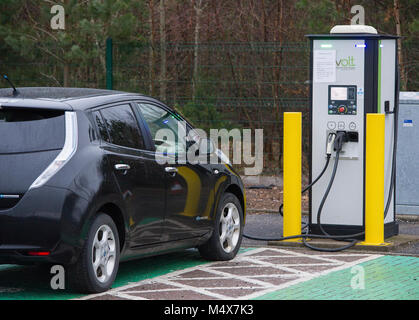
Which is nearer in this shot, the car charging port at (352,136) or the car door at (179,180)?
the car door at (179,180)

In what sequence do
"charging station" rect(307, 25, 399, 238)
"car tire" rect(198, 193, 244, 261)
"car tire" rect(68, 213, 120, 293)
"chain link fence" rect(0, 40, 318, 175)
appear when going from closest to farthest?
"car tire" rect(68, 213, 120, 293)
"car tire" rect(198, 193, 244, 261)
"charging station" rect(307, 25, 399, 238)
"chain link fence" rect(0, 40, 318, 175)

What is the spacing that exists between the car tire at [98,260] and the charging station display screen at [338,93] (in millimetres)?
3607

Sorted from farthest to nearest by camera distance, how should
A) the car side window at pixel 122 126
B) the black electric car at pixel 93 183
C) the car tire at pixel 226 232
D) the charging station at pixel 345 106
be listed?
1. the charging station at pixel 345 106
2. the car tire at pixel 226 232
3. the car side window at pixel 122 126
4. the black electric car at pixel 93 183

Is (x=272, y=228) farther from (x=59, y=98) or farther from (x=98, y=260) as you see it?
(x=59, y=98)

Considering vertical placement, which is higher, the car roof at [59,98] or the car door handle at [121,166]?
the car roof at [59,98]

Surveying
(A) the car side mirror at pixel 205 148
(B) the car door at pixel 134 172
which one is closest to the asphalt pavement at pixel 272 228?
(A) the car side mirror at pixel 205 148

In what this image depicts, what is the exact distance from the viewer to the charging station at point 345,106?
393 inches

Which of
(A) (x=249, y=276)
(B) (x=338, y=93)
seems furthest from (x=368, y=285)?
(B) (x=338, y=93)

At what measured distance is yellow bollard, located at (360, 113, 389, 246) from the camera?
31.8ft

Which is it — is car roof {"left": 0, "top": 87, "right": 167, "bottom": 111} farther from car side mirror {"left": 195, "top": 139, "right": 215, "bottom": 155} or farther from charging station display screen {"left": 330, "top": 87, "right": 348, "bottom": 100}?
charging station display screen {"left": 330, "top": 87, "right": 348, "bottom": 100}

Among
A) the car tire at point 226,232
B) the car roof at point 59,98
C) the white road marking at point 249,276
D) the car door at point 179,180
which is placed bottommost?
the white road marking at point 249,276

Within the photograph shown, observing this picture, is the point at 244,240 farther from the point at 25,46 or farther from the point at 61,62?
the point at 25,46

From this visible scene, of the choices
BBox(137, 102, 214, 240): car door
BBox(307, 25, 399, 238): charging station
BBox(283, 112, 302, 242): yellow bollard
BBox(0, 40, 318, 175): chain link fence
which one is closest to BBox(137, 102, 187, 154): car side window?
BBox(137, 102, 214, 240): car door

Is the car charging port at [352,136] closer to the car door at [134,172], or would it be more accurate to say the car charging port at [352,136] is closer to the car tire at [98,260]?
the car door at [134,172]
